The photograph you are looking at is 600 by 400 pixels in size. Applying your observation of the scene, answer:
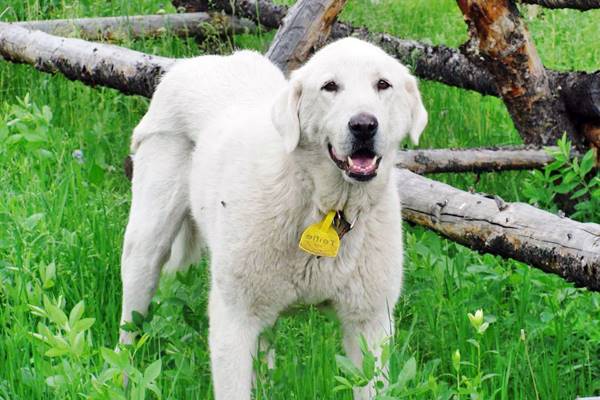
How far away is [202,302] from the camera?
16.6 ft

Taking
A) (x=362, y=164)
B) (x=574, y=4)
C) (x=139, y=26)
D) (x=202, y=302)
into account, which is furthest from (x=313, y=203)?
(x=139, y=26)

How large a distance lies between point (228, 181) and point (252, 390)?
85 cm

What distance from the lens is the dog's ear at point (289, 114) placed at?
4148mm

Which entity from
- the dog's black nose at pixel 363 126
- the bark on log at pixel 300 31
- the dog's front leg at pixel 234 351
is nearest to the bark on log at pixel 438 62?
the bark on log at pixel 300 31

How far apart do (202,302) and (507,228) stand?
134 cm

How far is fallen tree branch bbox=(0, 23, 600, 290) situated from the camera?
15.2 feet

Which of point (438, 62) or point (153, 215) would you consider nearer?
point (153, 215)

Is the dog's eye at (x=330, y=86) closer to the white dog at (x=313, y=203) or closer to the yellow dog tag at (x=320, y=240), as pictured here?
the white dog at (x=313, y=203)

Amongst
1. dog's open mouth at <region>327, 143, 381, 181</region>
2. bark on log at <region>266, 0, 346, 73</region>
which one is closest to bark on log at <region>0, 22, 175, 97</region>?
bark on log at <region>266, 0, 346, 73</region>

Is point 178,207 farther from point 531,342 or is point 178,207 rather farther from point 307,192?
point 531,342

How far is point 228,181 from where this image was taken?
14.8 ft

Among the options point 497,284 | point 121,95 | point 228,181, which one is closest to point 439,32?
point 121,95

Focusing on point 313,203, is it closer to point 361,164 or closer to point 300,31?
point 361,164

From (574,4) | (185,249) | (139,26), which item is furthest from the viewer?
(139,26)
